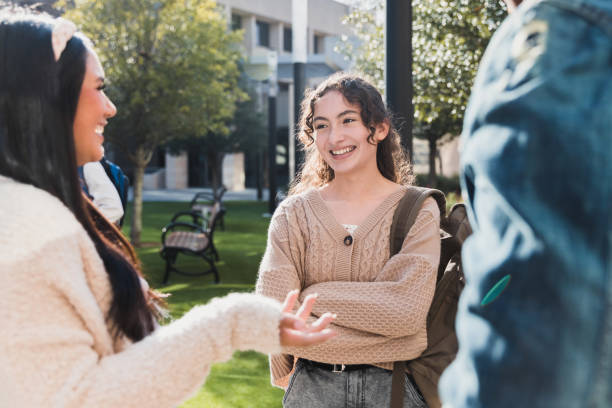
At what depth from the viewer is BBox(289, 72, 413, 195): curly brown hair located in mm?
2586

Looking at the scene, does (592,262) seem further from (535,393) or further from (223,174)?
(223,174)

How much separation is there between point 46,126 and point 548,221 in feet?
3.73

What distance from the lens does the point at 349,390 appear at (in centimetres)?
222

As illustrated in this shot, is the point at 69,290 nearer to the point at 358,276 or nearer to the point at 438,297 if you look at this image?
the point at 358,276

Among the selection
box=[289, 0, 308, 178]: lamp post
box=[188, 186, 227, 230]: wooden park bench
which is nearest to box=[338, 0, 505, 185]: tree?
box=[289, 0, 308, 178]: lamp post

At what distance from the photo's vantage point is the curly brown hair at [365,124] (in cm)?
259

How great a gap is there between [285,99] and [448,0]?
36.2m

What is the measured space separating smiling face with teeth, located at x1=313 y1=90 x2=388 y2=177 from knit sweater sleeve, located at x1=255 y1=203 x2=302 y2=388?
350mm

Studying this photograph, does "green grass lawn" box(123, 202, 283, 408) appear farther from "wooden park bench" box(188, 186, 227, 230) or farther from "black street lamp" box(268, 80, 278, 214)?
"black street lamp" box(268, 80, 278, 214)

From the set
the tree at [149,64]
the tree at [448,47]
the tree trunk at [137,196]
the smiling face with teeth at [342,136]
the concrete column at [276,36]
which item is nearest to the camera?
the smiling face with teeth at [342,136]

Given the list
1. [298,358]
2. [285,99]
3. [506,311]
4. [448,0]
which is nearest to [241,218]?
[448,0]

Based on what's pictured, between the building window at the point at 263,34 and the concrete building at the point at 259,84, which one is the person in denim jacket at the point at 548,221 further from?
the building window at the point at 263,34

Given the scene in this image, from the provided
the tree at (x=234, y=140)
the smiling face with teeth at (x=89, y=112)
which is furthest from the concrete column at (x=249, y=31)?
the smiling face with teeth at (x=89, y=112)

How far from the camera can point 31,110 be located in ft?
4.58
